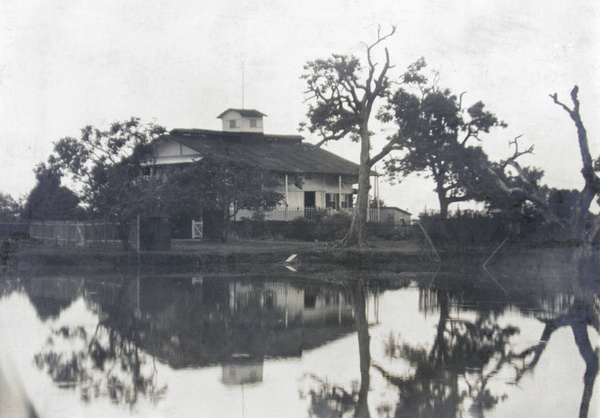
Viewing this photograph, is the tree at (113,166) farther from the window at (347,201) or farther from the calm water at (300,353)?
the window at (347,201)

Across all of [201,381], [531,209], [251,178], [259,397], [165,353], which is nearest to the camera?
[259,397]

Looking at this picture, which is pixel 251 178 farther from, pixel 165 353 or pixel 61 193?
pixel 165 353

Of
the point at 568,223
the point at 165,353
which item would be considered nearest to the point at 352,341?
the point at 165,353

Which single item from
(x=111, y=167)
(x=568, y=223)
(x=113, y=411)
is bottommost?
(x=113, y=411)

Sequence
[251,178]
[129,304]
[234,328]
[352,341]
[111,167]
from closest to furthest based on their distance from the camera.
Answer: [352,341] → [234,328] → [129,304] → [111,167] → [251,178]

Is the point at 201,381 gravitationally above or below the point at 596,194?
below

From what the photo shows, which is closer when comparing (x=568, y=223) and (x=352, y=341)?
(x=352, y=341)

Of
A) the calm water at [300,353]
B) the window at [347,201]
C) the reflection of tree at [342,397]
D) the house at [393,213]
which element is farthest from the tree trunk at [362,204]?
the reflection of tree at [342,397]
